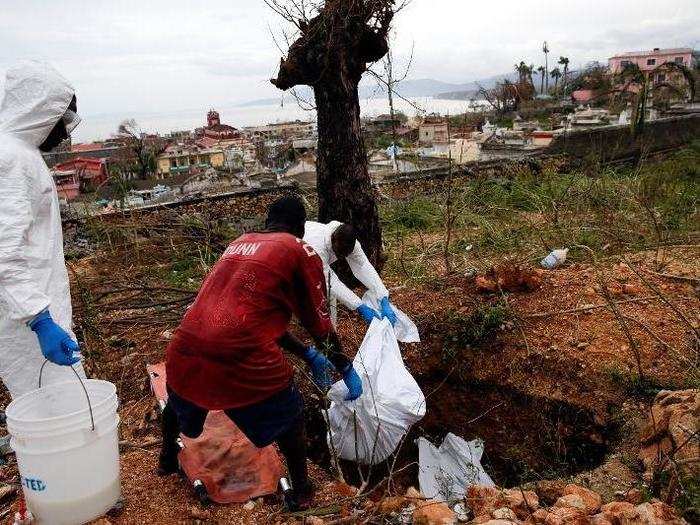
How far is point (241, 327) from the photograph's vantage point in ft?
5.80

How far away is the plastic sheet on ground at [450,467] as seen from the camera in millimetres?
2715

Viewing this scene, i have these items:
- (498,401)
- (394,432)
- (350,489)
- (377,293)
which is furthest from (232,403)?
(498,401)

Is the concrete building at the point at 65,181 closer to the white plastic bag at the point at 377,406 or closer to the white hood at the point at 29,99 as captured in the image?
the white hood at the point at 29,99

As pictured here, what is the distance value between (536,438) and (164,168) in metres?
25.5

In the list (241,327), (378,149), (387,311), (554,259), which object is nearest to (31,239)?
(241,327)

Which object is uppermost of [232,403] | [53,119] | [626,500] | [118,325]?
[53,119]

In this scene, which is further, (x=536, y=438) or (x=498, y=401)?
(x=498, y=401)

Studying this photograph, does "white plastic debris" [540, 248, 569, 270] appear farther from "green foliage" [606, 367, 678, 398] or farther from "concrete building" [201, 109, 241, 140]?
"concrete building" [201, 109, 241, 140]

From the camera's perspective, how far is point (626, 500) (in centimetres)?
207

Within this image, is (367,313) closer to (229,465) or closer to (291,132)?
(229,465)

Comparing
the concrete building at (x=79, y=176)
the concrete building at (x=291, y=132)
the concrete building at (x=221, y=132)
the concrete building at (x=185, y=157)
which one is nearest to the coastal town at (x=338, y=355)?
the concrete building at (x=79, y=176)

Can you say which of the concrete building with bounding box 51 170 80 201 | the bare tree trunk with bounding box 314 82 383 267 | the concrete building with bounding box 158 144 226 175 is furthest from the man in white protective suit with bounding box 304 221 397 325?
the concrete building with bounding box 158 144 226 175

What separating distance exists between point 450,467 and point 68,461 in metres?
1.93

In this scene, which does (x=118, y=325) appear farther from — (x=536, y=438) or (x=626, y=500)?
(x=626, y=500)
